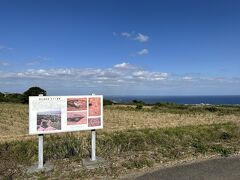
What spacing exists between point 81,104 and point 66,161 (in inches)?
53.3

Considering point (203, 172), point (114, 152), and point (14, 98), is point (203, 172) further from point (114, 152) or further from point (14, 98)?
point (14, 98)

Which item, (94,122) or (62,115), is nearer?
(62,115)

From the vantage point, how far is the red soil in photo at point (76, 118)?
8531mm

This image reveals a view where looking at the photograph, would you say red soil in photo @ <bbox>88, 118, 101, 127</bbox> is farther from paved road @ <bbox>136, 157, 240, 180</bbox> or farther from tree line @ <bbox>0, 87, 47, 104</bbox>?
tree line @ <bbox>0, 87, 47, 104</bbox>

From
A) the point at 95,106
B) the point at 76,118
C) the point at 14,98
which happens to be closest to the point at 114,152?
the point at 95,106

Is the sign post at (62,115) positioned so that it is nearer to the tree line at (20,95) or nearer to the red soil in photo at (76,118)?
the red soil in photo at (76,118)

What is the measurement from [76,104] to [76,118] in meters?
0.32

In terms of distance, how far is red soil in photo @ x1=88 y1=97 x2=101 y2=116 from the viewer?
8910 millimetres

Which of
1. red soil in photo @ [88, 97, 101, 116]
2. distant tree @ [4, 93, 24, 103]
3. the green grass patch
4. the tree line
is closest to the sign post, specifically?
red soil in photo @ [88, 97, 101, 116]

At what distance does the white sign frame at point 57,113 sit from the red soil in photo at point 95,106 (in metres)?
0.02

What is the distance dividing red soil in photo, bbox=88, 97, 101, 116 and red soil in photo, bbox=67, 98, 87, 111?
17 cm

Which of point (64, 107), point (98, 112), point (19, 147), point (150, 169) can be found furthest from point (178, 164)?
point (19, 147)

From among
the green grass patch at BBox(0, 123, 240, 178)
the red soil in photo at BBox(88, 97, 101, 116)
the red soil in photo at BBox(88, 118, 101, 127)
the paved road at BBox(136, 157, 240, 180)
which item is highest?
the red soil in photo at BBox(88, 97, 101, 116)

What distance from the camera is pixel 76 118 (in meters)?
8.66
